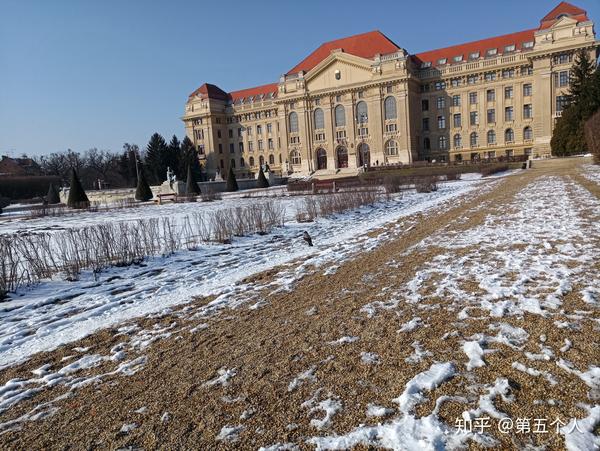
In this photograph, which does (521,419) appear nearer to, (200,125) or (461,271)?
(461,271)

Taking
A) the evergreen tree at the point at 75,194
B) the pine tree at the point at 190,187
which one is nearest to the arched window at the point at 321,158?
the pine tree at the point at 190,187

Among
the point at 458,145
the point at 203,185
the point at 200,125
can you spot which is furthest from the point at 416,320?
the point at 200,125

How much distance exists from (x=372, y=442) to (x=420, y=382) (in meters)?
0.83

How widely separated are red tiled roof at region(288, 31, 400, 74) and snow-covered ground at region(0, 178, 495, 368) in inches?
2713

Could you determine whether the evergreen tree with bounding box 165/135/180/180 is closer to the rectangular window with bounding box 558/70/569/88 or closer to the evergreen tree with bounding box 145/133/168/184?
the evergreen tree with bounding box 145/133/168/184

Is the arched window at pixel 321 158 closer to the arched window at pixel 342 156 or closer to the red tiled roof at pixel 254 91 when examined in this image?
the arched window at pixel 342 156

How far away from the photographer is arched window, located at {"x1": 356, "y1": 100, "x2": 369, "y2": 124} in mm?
74188

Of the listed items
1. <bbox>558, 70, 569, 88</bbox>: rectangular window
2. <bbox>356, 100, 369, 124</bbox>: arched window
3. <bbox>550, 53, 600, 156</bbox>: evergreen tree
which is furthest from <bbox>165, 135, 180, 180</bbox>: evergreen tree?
<bbox>558, 70, 569, 88</bbox>: rectangular window

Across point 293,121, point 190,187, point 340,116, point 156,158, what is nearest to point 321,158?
point 340,116

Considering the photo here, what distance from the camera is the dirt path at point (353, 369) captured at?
2953 millimetres

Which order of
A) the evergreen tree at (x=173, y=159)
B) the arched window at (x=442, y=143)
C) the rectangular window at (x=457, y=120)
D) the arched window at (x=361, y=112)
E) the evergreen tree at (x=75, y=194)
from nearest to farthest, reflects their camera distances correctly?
1. the evergreen tree at (x=75, y=194)
2. the rectangular window at (x=457, y=120)
3. the arched window at (x=442, y=143)
4. the arched window at (x=361, y=112)
5. the evergreen tree at (x=173, y=159)

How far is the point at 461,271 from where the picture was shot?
21.6 ft

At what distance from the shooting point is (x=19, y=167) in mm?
95312

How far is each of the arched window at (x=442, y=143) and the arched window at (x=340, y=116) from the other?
58.3 ft
